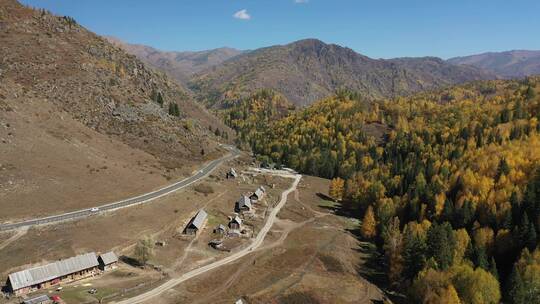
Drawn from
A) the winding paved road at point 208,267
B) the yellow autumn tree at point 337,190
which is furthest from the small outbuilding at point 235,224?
the yellow autumn tree at point 337,190

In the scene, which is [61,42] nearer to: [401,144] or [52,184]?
[52,184]

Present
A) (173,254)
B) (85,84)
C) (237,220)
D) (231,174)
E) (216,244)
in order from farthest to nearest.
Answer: (85,84) < (231,174) < (237,220) < (216,244) < (173,254)

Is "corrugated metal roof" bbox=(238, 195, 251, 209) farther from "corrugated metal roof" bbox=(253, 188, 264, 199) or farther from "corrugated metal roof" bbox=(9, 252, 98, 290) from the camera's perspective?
"corrugated metal roof" bbox=(9, 252, 98, 290)

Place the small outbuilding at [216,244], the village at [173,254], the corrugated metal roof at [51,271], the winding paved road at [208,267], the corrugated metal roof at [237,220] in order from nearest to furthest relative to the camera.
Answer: the corrugated metal roof at [51,271], the village at [173,254], the winding paved road at [208,267], the small outbuilding at [216,244], the corrugated metal roof at [237,220]

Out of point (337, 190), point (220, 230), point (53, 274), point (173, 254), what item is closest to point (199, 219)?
point (220, 230)

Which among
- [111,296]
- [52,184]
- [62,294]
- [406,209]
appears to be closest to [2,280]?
[62,294]

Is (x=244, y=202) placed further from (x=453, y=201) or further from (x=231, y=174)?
(x=453, y=201)

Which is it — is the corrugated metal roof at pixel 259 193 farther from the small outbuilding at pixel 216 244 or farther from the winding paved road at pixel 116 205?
the small outbuilding at pixel 216 244
